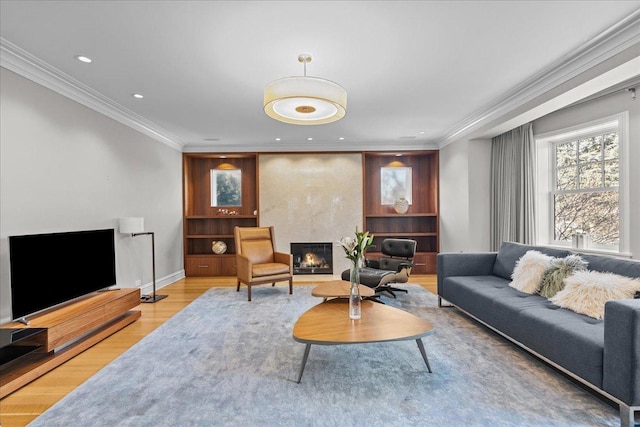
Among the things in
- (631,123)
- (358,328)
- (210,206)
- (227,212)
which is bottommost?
(358,328)

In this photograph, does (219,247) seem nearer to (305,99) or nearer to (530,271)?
(305,99)

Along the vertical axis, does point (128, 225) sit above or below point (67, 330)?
above

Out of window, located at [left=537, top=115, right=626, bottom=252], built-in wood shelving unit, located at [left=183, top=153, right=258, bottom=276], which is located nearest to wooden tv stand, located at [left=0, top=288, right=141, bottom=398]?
built-in wood shelving unit, located at [left=183, top=153, right=258, bottom=276]

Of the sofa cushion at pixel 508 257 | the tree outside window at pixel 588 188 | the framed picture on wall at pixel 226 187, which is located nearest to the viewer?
the sofa cushion at pixel 508 257

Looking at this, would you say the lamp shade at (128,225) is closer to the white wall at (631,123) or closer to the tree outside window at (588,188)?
the tree outside window at (588,188)

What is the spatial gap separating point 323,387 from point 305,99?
2.22 m

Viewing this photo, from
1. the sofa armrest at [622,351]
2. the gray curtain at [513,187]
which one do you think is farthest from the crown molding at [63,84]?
the gray curtain at [513,187]

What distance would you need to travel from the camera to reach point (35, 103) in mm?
3080

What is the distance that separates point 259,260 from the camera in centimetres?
525

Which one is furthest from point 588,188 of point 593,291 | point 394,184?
point 394,184

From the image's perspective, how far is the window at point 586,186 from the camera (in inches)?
146

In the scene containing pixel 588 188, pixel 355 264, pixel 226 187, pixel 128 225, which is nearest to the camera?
pixel 355 264

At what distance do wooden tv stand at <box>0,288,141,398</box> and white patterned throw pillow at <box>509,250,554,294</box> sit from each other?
162 inches

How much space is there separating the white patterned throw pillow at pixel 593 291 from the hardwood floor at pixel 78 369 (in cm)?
374
